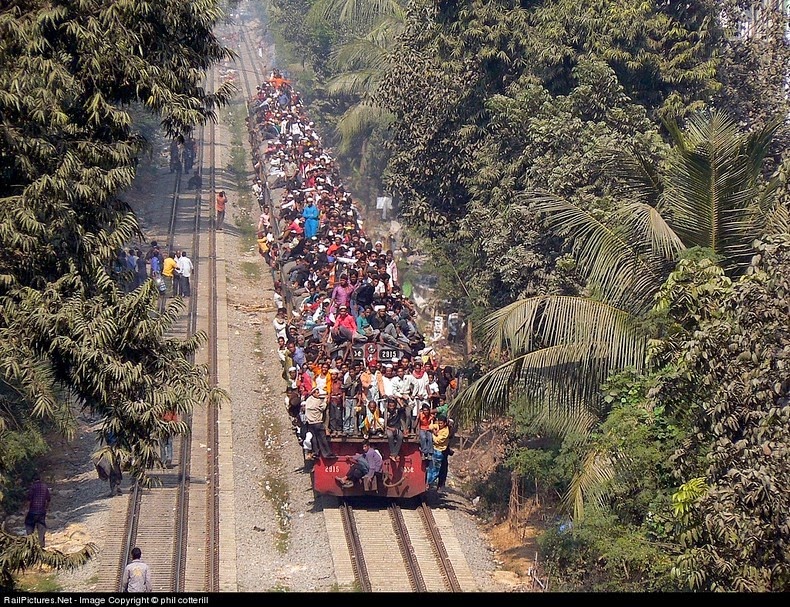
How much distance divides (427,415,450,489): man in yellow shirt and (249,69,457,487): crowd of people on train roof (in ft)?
0.05

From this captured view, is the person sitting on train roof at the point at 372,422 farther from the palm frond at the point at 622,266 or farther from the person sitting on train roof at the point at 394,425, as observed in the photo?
the palm frond at the point at 622,266

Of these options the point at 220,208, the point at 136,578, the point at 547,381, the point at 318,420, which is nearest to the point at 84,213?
the point at 136,578

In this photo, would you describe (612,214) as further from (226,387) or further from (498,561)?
(226,387)

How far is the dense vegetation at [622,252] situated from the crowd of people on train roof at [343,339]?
137 cm

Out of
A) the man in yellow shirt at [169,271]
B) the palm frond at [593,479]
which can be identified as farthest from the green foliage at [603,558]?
the man in yellow shirt at [169,271]

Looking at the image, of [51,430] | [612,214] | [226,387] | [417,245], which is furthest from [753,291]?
[417,245]

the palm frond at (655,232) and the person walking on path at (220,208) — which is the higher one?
the palm frond at (655,232)

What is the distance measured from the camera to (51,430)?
19766 millimetres

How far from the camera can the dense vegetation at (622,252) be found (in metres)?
10.2

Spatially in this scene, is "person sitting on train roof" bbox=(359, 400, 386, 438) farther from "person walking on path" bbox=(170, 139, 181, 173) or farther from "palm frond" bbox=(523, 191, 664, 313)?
"person walking on path" bbox=(170, 139, 181, 173)

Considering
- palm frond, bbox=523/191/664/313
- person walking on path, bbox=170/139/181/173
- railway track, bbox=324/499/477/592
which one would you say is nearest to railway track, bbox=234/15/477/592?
railway track, bbox=324/499/477/592

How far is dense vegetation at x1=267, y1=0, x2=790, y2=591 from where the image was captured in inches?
401

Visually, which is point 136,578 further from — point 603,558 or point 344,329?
point 344,329
